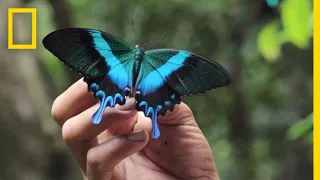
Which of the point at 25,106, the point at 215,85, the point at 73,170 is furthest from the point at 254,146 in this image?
the point at 215,85

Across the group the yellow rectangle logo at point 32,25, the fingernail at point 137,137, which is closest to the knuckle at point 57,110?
the fingernail at point 137,137

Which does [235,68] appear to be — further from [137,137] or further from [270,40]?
[137,137]

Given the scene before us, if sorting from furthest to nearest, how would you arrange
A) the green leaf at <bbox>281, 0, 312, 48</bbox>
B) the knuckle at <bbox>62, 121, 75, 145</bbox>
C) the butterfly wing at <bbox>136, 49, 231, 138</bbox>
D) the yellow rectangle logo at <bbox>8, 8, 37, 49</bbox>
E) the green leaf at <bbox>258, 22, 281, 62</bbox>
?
the yellow rectangle logo at <bbox>8, 8, 37, 49</bbox> < the green leaf at <bbox>258, 22, 281, 62</bbox> < the green leaf at <bbox>281, 0, 312, 48</bbox> < the knuckle at <bbox>62, 121, 75, 145</bbox> < the butterfly wing at <bbox>136, 49, 231, 138</bbox>

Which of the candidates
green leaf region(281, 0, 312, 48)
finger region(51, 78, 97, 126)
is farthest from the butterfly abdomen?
green leaf region(281, 0, 312, 48)

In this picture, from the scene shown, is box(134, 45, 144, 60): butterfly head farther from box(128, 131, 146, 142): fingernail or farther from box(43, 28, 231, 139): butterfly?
box(128, 131, 146, 142): fingernail

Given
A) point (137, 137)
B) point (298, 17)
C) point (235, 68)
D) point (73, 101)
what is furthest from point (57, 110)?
point (235, 68)

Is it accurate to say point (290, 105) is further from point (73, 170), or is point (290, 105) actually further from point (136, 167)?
point (136, 167)

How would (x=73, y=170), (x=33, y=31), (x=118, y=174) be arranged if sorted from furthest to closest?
(x=73, y=170) < (x=33, y=31) < (x=118, y=174)
